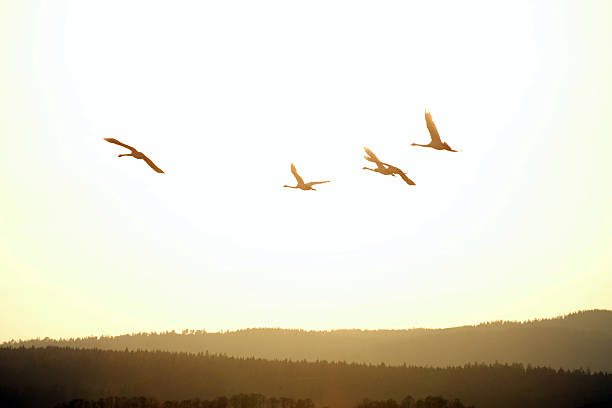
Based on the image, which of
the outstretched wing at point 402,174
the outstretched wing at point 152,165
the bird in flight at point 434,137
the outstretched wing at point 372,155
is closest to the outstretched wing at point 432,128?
the bird in flight at point 434,137

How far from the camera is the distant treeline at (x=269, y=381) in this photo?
95.1 metres

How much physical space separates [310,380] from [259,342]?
90.0m

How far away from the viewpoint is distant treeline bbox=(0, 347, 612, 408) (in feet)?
312

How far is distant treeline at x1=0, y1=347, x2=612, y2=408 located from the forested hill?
56981mm

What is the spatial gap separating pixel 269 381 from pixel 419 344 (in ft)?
262

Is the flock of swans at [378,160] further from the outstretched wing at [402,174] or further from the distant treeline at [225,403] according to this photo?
the distant treeline at [225,403]

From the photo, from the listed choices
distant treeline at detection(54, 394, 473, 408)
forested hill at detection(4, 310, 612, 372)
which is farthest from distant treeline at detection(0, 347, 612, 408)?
forested hill at detection(4, 310, 612, 372)

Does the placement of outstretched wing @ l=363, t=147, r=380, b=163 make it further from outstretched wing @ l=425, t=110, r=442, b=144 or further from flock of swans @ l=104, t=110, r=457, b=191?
outstretched wing @ l=425, t=110, r=442, b=144

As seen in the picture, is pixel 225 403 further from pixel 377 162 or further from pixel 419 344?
pixel 419 344

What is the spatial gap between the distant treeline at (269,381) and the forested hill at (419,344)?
5698cm

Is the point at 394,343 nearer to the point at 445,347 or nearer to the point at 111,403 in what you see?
the point at 445,347

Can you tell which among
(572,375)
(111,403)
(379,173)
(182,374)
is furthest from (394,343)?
(379,173)

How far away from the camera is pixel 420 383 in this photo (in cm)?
10088

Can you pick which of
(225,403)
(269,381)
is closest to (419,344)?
(269,381)
